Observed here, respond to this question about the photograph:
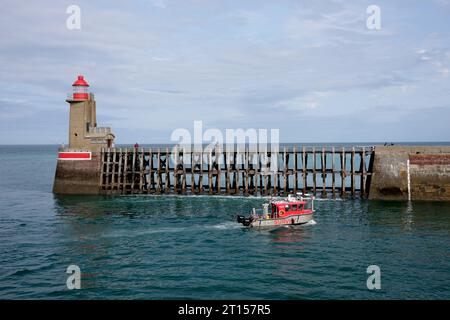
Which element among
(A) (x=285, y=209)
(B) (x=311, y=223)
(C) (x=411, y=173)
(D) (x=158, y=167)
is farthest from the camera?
(D) (x=158, y=167)

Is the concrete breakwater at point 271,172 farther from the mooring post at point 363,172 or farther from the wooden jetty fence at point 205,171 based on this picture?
the mooring post at point 363,172

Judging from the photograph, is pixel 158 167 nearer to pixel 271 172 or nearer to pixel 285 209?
pixel 271 172

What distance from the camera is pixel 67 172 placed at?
185ft

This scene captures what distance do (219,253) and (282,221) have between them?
968cm

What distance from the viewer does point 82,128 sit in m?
56.5

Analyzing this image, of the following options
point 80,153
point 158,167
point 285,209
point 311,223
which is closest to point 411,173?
point 311,223

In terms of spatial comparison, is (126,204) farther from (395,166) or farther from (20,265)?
(395,166)

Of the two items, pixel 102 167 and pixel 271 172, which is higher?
pixel 102 167

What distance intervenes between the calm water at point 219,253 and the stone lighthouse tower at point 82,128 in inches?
484

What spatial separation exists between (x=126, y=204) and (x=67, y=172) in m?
12.1

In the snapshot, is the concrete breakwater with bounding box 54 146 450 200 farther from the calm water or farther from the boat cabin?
the boat cabin

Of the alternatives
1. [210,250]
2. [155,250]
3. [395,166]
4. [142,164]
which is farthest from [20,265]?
[395,166]

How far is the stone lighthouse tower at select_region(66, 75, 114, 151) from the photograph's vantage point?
56531mm

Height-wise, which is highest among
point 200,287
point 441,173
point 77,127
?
point 77,127
